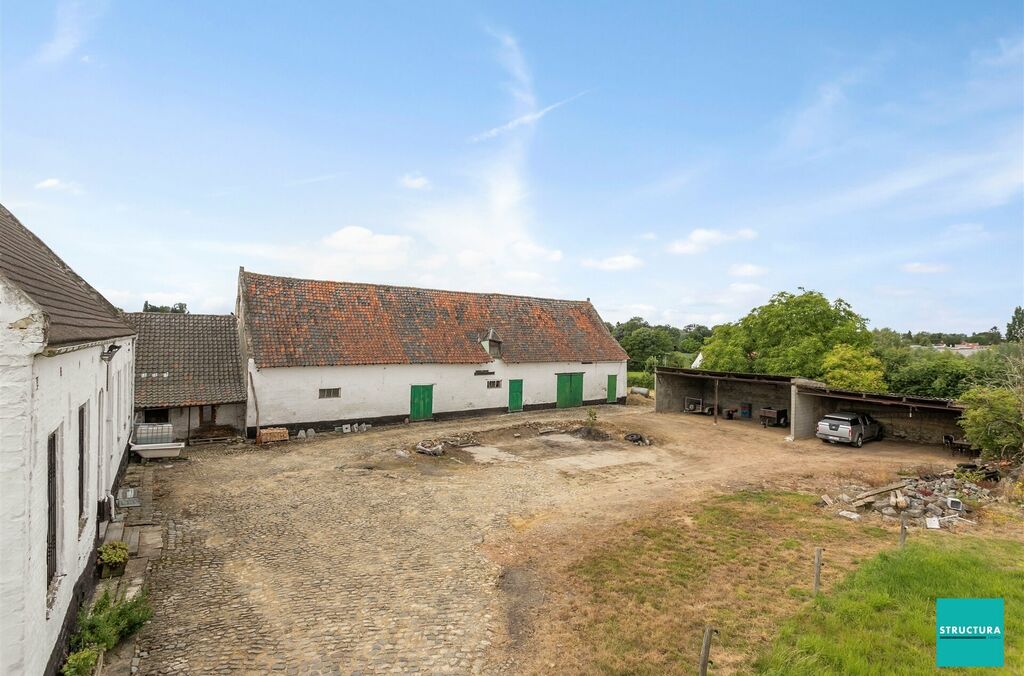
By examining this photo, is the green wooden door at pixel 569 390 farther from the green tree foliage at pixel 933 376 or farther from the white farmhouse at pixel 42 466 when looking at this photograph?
the white farmhouse at pixel 42 466

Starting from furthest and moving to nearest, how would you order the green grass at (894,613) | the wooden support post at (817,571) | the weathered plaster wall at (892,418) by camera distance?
the weathered plaster wall at (892,418)
the wooden support post at (817,571)
the green grass at (894,613)

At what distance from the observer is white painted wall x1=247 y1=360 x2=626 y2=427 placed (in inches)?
811

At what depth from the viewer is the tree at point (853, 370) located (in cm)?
2554

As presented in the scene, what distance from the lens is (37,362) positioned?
193 inches

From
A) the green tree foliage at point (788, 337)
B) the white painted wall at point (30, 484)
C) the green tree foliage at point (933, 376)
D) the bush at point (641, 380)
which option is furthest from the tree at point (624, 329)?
the white painted wall at point (30, 484)

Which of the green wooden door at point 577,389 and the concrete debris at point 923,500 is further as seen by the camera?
the green wooden door at point 577,389

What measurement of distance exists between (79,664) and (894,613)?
10.9 m

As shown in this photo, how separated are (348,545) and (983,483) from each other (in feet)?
61.2

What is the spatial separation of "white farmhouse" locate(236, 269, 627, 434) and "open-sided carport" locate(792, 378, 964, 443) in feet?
38.2

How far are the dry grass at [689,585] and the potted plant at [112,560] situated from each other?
7.26 metres

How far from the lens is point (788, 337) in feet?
103

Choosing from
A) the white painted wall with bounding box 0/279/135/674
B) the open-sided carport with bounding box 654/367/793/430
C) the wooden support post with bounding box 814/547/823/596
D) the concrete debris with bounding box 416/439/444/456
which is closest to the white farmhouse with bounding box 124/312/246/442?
the concrete debris with bounding box 416/439/444/456

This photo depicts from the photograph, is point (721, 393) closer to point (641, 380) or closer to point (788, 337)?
A: point (788, 337)

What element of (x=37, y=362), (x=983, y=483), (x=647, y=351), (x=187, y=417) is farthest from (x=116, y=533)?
(x=647, y=351)
